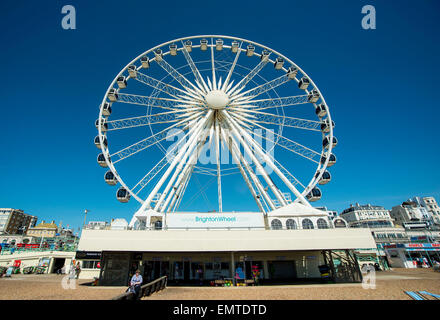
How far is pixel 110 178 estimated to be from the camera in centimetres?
2038

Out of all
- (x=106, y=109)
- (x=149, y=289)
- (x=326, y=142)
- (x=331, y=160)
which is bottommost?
(x=149, y=289)

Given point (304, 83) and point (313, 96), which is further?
point (304, 83)

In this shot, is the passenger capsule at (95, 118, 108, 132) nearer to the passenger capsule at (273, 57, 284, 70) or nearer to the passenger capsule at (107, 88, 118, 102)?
the passenger capsule at (107, 88, 118, 102)

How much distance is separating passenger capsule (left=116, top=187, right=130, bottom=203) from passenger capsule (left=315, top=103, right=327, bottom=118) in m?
20.9

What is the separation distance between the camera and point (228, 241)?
16172 millimetres

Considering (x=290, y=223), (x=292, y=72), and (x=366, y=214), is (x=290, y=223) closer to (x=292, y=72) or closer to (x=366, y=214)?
(x=292, y=72)

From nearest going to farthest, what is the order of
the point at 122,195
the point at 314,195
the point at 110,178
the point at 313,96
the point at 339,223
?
the point at 339,223 → the point at 122,195 → the point at 110,178 → the point at 314,195 → the point at 313,96

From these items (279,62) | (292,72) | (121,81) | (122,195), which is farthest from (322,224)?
(121,81)

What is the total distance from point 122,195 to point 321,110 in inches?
852

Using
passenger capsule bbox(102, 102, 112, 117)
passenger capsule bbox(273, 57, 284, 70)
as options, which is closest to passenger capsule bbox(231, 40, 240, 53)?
passenger capsule bbox(273, 57, 284, 70)

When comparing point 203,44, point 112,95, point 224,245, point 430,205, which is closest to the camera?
point 224,245
